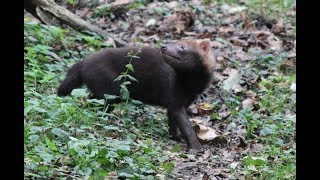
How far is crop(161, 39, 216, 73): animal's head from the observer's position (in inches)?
287

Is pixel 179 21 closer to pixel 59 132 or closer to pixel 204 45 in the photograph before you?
pixel 204 45

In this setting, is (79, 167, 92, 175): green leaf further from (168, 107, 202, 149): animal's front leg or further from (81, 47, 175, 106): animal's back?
(81, 47, 175, 106): animal's back

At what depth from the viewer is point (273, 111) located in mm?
8242

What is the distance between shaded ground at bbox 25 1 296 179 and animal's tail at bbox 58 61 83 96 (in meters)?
0.22

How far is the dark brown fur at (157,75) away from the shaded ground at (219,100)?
0.29 metres

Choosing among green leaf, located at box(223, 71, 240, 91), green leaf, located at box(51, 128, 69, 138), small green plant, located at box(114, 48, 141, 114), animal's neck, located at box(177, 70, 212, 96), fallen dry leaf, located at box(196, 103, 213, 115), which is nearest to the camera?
green leaf, located at box(51, 128, 69, 138)

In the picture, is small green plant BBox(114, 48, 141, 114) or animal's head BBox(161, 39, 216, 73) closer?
small green plant BBox(114, 48, 141, 114)

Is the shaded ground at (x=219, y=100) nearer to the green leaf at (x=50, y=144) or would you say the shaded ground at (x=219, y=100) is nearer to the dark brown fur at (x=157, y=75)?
the green leaf at (x=50, y=144)

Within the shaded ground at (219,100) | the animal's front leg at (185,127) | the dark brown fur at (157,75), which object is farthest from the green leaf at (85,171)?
the dark brown fur at (157,75)

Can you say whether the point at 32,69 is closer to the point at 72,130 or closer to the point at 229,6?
the point at 72,130

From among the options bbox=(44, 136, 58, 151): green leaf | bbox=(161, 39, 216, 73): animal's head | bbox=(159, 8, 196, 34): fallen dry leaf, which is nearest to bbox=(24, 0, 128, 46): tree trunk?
bbox=(159, 8, 196, 34): fallen dry leaf

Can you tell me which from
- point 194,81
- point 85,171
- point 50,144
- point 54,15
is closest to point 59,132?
point 50,144

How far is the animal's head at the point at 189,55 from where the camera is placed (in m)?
7.28

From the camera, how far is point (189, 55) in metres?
7.48
